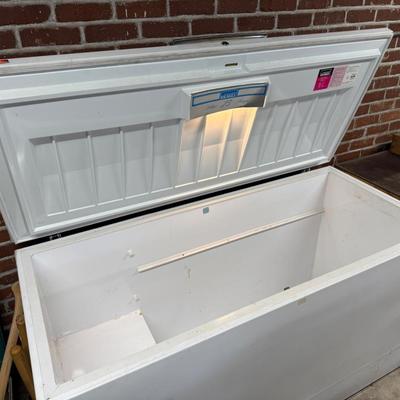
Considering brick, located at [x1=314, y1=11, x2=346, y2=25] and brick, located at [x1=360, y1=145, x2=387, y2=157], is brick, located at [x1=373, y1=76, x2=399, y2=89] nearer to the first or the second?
brick, located at [x1=360, y1=145, x2=387, y2=157]

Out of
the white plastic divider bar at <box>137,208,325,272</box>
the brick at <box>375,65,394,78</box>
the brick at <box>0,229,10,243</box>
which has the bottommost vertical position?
the white plastic divider bar at <box>137,208,325,272</box>

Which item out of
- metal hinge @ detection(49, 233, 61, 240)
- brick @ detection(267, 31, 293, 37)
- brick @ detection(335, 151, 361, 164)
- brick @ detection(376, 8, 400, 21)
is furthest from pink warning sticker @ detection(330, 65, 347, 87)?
metal hinge @ detection(49, 233, 61, 240)

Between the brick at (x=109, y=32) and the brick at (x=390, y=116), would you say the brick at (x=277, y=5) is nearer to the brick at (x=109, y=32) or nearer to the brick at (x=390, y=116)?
the brick at (x=109, y=32)

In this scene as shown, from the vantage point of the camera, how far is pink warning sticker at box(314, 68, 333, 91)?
1.10 meters

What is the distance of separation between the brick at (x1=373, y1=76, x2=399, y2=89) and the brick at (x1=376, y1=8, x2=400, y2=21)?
0.27 m

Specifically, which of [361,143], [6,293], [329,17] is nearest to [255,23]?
[329,17]

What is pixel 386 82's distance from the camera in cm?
174

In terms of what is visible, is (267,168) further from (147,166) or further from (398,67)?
(398,67)

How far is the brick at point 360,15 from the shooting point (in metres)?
1.38

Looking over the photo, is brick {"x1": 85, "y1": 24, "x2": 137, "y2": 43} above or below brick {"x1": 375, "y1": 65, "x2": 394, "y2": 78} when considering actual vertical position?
above

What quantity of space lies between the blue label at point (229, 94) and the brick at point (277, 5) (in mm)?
396

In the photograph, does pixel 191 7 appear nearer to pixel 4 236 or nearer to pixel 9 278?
pixel 4 236

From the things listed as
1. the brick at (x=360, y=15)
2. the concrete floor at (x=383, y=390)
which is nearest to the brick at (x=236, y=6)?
the brick at (x=360, y=15)

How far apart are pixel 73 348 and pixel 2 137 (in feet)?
2.50
